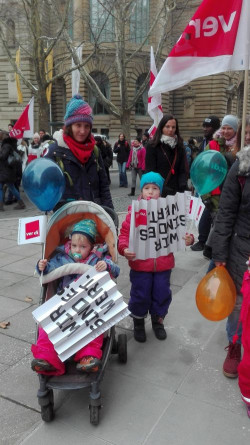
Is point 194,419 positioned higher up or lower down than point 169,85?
lower down

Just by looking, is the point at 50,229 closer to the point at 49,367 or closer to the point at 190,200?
the point at 49,367

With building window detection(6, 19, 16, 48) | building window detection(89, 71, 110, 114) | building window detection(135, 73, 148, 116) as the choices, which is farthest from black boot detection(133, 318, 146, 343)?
building window detection(135, 73, 148, 116)

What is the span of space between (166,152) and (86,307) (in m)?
2.75

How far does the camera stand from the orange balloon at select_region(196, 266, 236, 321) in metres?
2.50

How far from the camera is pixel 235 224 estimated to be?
265 cm

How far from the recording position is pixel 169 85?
317cm

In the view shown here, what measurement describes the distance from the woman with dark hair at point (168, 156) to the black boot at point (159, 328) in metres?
1.68

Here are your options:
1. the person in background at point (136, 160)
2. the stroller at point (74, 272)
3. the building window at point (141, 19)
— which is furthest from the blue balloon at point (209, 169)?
the building window at point (141, 19)

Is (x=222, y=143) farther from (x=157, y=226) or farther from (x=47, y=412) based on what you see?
(x=47, y=412)

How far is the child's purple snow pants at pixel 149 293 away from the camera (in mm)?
3190

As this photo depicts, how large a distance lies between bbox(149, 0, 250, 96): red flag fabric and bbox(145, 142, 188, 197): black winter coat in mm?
1484

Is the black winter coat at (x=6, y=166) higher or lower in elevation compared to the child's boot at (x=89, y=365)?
higher

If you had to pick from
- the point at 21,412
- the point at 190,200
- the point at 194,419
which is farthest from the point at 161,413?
the point at 190,200

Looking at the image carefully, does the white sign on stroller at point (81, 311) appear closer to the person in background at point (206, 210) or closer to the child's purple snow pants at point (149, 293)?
the child's purple snow pants at point (149, 293)
